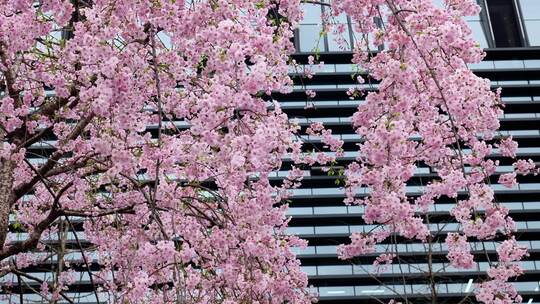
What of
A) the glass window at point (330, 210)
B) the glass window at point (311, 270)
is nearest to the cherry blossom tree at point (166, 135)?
the glass window at point (311, 270)

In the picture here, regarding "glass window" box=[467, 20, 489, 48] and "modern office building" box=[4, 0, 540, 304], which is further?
"glass window" box=[467, 20, 489, 48]

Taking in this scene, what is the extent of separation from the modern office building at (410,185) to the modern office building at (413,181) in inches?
1.3

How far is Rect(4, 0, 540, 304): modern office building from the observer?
69.2 feet

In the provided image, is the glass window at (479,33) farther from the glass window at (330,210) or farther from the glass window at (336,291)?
the glass window at (336,291)

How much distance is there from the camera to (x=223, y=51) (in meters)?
4.10

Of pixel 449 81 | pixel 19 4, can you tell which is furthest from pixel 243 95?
pixel 19 4

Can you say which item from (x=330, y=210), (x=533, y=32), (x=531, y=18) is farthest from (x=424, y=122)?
(x=533, y=32)

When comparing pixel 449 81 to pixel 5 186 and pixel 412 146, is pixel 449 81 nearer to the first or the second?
pixel 412 146

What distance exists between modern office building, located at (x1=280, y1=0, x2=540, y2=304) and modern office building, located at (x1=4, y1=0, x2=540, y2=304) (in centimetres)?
3

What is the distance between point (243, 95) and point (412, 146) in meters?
1.56

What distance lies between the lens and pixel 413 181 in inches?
890

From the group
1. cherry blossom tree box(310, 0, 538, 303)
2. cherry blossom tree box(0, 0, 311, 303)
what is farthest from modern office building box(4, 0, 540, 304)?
cherry blossom tree box(310, 0, 538, 303)

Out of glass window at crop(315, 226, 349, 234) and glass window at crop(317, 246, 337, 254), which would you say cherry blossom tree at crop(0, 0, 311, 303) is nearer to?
glass window at crop(317, 246, 337, 254)

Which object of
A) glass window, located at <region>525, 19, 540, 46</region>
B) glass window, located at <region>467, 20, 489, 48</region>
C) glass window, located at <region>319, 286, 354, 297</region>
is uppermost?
glass window, located at <region>525, 19, 540, 46</region>
